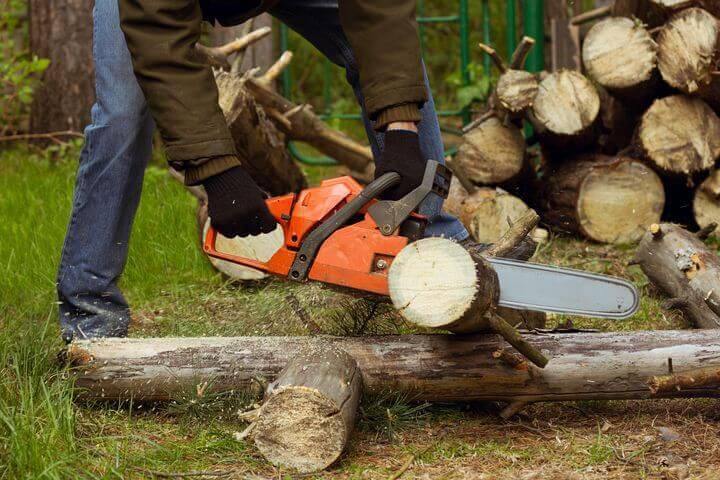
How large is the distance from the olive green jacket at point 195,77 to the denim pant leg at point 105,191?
394 mm

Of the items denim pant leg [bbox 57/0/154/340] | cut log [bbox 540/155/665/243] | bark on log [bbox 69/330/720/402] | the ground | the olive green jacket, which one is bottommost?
cut log [bbox 540/155/665/243]

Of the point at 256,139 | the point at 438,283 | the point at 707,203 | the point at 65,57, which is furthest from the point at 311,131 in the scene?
the point at 438,283

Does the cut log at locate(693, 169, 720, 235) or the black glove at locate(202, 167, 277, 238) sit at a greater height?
the black glove at locate(202, 167, 277, 238)

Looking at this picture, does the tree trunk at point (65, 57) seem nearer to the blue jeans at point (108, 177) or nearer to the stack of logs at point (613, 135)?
the stack of logs at point (613, 135)

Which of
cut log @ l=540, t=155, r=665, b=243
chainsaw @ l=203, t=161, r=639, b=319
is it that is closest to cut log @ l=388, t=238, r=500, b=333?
chainsaw @ l=203, t=161, r=639, b=319

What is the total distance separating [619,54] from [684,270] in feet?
4.53

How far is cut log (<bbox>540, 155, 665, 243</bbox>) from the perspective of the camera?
4.79 metres

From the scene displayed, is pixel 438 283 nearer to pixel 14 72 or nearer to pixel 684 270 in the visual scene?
pixel 684 270

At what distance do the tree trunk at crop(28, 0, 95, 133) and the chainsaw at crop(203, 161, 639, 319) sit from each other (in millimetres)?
3852

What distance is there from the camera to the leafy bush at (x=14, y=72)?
6.04 m

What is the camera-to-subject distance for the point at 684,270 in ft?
12.0

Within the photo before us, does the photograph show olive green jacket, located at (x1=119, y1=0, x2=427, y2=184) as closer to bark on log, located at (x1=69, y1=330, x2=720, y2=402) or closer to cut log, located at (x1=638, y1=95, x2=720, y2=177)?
bark on log, located at (x1=69, y1=330, x2=720, y2=402)

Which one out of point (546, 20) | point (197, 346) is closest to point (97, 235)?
point (197, 346)

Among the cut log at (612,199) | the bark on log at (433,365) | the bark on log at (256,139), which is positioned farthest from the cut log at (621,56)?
the bark on log at (433,365)
